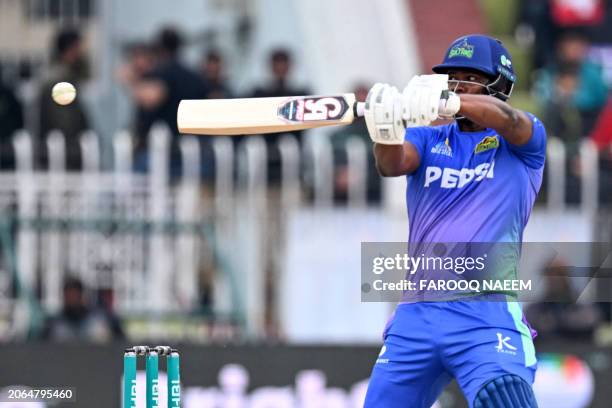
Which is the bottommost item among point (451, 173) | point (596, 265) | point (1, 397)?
point (1, 397)

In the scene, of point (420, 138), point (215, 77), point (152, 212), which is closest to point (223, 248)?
point (152, 212)

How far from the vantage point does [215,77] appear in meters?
12.4

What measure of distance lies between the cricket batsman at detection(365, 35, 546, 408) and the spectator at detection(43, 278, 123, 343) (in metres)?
4.25

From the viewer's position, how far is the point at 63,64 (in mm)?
12266

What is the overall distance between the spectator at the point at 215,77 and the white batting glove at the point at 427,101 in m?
5.93

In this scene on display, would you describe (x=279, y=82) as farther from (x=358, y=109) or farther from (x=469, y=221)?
(x=358, y=109)

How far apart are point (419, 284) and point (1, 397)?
377 cm

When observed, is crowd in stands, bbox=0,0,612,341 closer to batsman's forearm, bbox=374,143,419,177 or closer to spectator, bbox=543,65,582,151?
spectator, bbox=543,65,582,151

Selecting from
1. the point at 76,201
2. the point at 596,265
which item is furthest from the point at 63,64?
the point at 596,265

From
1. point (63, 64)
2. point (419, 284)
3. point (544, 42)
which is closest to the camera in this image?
point (419, 284)

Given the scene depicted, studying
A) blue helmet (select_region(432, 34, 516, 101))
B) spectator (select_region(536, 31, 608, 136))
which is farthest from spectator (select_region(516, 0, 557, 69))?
blue helmet (select_region(432, 34, 516, 101))

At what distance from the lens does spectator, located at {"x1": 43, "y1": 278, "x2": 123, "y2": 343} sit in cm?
1065

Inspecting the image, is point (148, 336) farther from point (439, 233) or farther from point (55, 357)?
point (439, 233)

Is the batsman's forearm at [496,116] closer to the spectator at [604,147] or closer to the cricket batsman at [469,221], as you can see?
the cricket batsman at [469,221]
